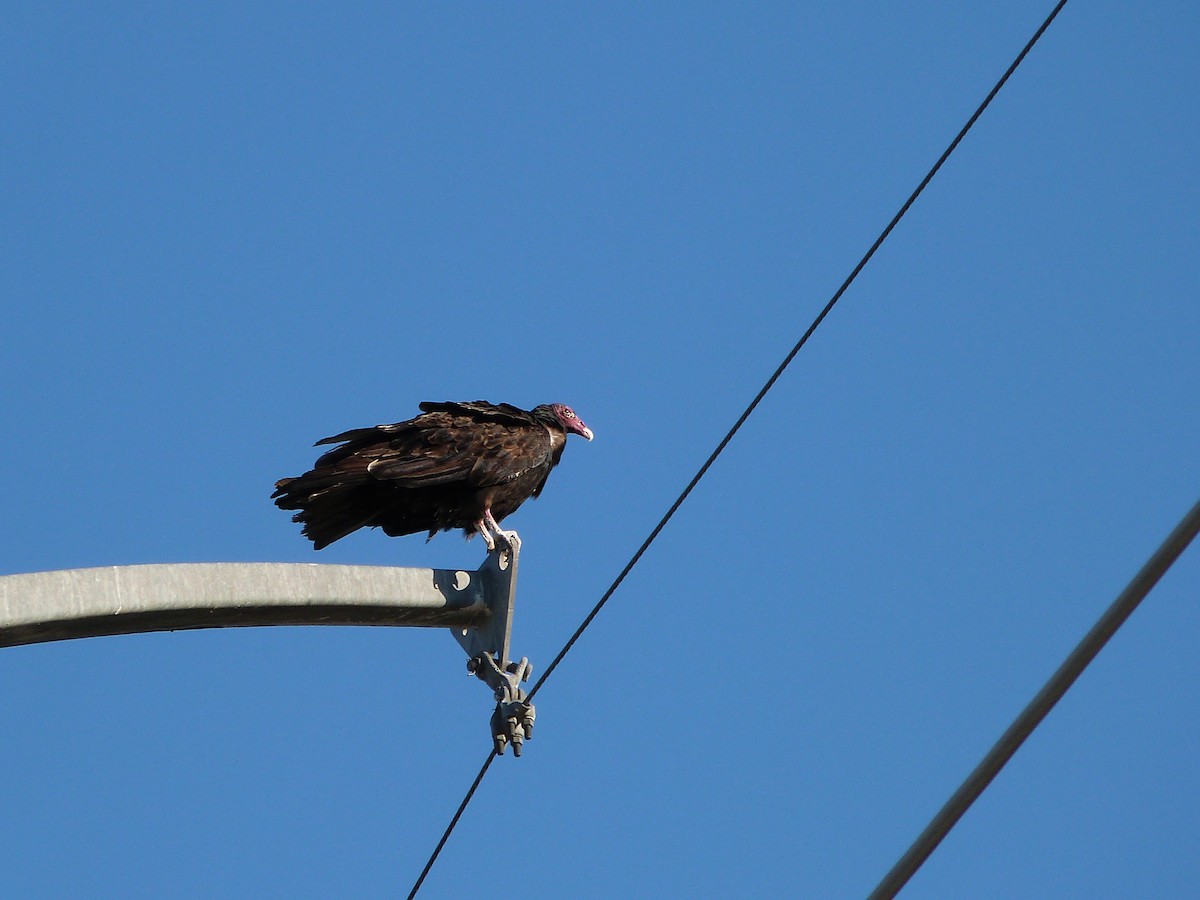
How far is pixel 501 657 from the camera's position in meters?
4.64

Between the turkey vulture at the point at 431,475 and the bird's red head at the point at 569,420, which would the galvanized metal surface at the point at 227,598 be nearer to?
the turkey vulture at the point at 431,475

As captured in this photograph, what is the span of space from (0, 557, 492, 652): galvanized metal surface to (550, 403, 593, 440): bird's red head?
3710mm

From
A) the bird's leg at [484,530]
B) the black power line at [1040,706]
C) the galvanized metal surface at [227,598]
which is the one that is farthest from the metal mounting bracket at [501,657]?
the bird's leg at [484,530]

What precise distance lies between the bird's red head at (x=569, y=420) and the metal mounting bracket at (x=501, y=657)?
3581 mm

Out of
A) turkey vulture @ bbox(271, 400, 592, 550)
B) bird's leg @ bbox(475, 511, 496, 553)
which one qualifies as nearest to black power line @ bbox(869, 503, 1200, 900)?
turkey vulture @ bbox(271, 400, 592, 550)

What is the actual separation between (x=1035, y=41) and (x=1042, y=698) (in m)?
2.14

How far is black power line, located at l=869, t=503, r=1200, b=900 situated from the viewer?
9.57 ft

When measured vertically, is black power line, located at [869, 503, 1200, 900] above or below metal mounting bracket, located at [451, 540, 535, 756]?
below

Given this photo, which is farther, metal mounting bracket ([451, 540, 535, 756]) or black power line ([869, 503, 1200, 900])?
metal mounting bracket ([451, 540, 535, 756])

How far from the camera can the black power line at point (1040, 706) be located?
2.92 metres

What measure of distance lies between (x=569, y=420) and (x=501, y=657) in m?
3.85

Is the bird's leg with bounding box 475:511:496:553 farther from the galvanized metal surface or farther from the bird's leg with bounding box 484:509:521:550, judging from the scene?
the galvanized metal surface

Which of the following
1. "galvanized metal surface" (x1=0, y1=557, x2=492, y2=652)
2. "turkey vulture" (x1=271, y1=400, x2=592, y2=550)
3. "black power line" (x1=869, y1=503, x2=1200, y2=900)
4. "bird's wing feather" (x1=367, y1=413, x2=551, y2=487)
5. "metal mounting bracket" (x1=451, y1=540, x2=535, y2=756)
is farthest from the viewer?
"bird's wing feather" (x1=367, y1=413, x2=551, y2=487)

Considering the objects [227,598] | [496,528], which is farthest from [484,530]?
[227,598]
